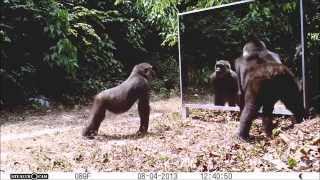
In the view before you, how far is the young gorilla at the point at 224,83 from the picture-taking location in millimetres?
3943

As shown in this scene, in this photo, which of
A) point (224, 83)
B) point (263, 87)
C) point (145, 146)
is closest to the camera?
→ point (263, 87)

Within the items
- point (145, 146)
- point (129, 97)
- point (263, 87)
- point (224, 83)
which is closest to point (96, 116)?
point (129, 97)

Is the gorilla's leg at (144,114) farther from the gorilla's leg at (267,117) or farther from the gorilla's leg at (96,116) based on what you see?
the gorilla's leg at (267,117)

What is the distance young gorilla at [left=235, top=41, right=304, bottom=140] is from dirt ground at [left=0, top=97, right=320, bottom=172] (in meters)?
0.10

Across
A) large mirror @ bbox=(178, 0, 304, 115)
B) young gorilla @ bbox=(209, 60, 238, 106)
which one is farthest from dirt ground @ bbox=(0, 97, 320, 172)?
large mirror @ bbox=(178, 0, 304, 115)

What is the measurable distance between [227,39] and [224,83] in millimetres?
365

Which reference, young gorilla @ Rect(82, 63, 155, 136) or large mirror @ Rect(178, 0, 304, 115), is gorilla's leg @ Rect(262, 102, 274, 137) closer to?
large mirror @ Rect(178, 0, 304, 115)

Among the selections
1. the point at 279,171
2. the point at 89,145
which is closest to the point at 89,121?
the point at 89,145

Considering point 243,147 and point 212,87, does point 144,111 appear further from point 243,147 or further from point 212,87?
point 243,147

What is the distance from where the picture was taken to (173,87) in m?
4.81

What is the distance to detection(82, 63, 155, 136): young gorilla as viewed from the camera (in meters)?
4.16

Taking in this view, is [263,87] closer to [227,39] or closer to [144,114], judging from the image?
[227,39]

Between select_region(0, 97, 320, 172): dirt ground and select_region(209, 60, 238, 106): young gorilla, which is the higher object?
select_region(209, 60, 238, 106): young gorilla

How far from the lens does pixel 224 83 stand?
403cm
